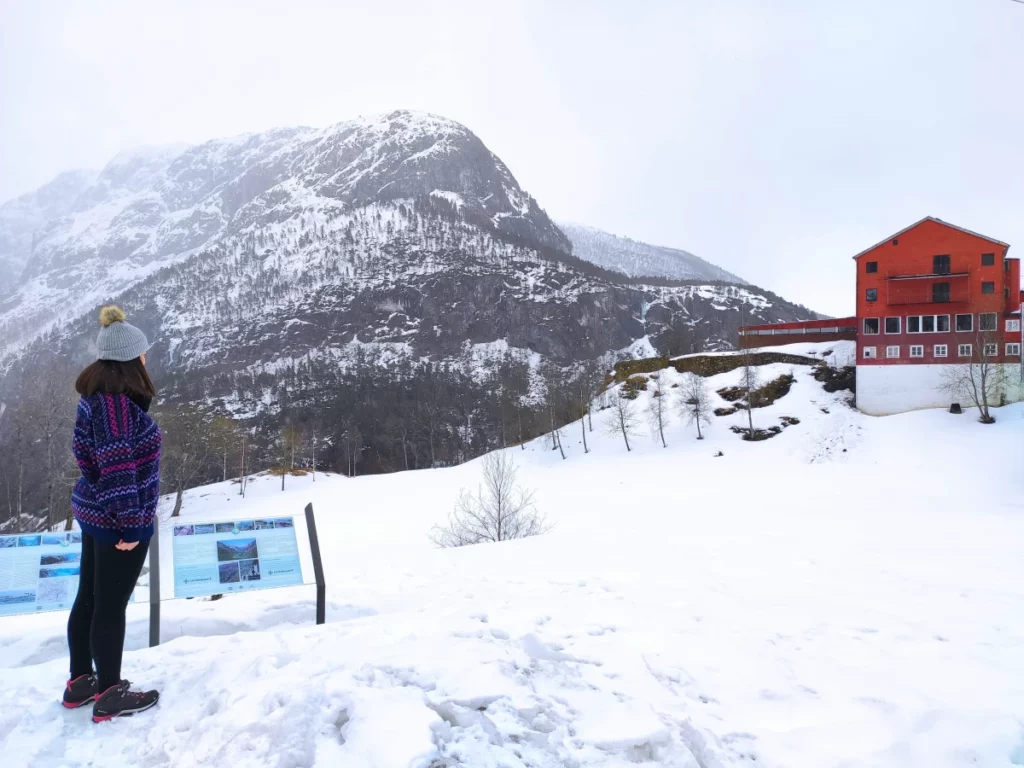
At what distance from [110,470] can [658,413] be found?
45254 mm

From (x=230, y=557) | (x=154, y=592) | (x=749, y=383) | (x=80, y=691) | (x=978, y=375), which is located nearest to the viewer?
(x=80, y=691)

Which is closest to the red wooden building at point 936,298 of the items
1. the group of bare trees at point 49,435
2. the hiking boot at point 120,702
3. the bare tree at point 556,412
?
the bare tree at point 556,412

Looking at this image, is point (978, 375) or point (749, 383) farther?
point (749, 383)

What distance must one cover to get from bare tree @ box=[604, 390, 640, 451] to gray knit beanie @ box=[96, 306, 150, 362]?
43.4 m

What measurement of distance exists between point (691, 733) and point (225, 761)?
112 inches

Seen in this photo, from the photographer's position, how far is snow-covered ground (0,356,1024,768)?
3291mm

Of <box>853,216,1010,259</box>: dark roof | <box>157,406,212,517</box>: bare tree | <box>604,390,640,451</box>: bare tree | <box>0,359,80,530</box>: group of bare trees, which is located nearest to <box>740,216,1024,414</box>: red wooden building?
<box>853,216,1010,259</box>: dark roof

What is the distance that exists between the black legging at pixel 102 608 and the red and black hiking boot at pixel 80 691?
44mm

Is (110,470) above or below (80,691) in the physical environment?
above

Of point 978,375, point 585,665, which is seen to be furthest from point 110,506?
point 978,375

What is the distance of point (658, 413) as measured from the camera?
46.1 m

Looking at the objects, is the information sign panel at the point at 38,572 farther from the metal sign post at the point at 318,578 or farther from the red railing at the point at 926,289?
the red railing at the point at 926,289

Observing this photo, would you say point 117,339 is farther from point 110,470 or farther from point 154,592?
point 154,592

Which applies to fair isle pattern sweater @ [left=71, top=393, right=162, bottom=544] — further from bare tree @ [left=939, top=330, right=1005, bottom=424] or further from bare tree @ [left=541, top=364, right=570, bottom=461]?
bare tree @ [left=939, top=330, right=1005, bottom=424]
